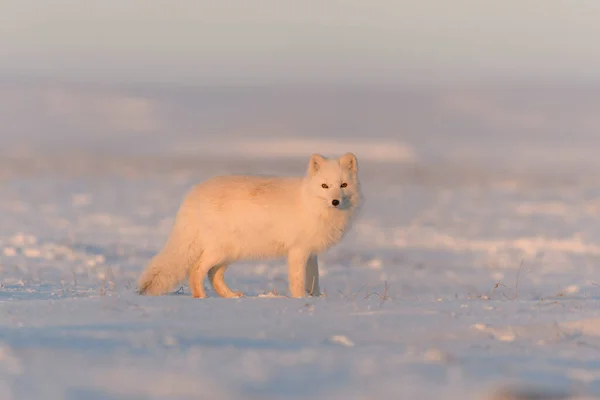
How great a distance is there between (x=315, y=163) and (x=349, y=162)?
0.27 metres

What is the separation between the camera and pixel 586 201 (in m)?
25.8

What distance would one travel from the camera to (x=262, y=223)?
675 cm

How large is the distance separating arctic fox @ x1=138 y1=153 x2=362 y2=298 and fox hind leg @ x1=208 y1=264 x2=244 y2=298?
5.0 inches

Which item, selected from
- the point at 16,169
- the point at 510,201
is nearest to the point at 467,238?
the point at 510,201

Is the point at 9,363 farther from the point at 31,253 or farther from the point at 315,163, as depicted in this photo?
the point at 31,253

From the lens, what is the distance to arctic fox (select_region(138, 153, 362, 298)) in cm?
675

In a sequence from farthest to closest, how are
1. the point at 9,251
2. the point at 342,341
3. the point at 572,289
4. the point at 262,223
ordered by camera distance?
the point at 9,251, the point at 572,289, the point at 262,223, the point at 342,341

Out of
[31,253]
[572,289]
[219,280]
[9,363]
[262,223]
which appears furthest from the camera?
[31,253]

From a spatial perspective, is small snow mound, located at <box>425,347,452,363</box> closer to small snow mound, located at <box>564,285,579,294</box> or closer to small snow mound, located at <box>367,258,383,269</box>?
small snow mound, located at <box>564,285,579,294</box>

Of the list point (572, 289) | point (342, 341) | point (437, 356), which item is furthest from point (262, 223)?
point (572, 289)

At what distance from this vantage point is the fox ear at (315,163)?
6.91m

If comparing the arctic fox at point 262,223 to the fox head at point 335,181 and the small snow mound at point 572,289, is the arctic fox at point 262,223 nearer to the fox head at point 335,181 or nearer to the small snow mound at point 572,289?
the fox head at point 335,181

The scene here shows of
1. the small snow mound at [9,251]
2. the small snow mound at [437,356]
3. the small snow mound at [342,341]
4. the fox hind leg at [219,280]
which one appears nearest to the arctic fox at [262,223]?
the fox hind leg at [219,280]

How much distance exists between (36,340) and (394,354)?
161 centimetres
